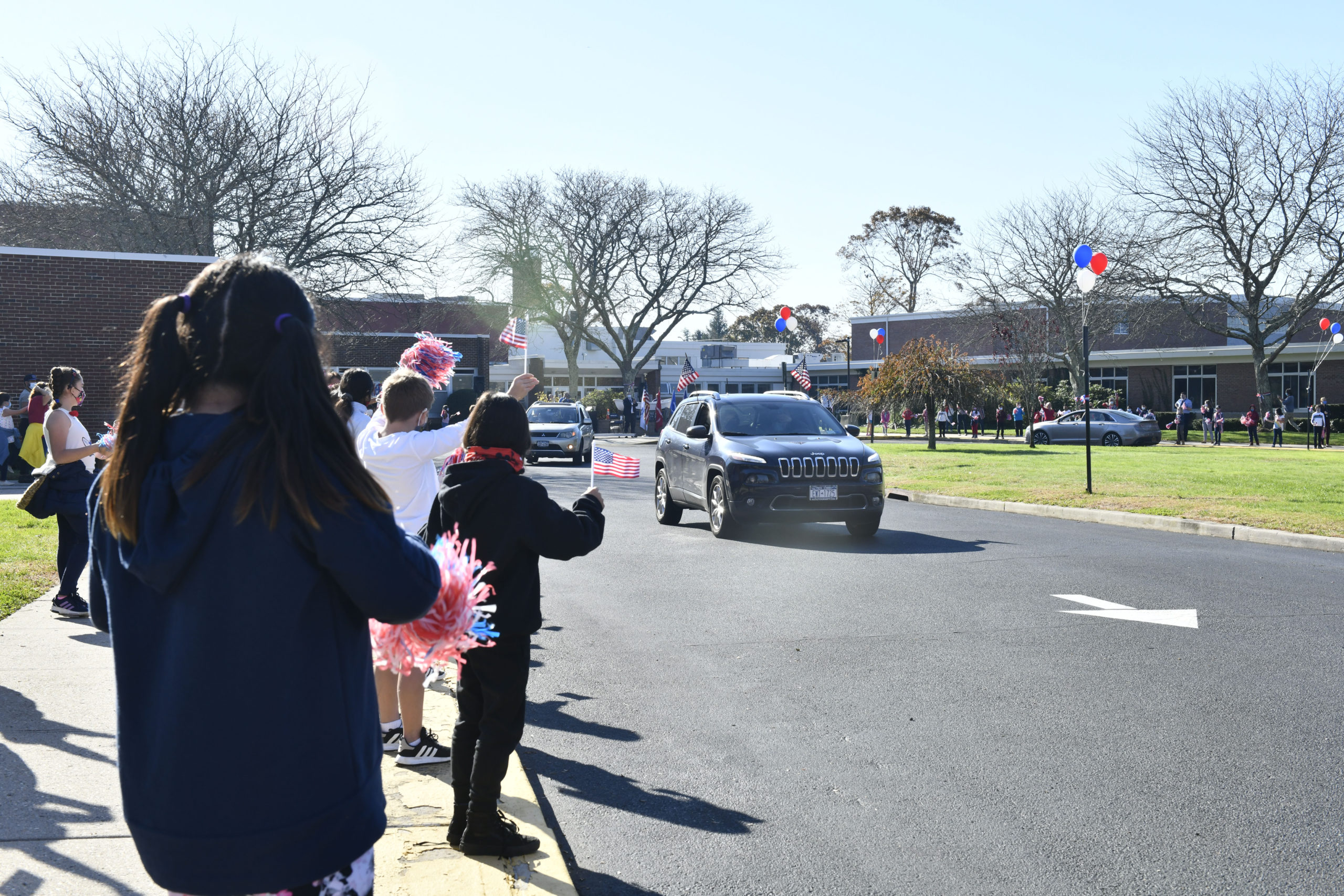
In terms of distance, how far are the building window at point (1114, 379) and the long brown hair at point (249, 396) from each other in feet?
206

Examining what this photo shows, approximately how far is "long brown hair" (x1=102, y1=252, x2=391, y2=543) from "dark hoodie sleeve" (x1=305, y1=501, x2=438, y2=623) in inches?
1.2

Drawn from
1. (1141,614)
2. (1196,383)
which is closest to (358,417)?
(1141,614)

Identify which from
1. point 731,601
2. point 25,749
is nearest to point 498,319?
point 731,601

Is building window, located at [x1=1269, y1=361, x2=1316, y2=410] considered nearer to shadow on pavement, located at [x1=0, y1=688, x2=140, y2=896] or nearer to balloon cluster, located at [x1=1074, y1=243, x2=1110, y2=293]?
balloon cluster, located at [x1=1074, y1=243, x2=1110, y2=293]


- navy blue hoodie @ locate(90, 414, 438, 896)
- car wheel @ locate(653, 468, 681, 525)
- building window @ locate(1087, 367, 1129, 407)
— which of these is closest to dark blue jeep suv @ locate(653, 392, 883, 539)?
car wheel @ locate(653, 468, 681, 525)

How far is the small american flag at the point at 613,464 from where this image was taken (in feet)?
16.6

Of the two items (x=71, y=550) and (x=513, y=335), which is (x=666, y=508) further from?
(x=71, y=550)

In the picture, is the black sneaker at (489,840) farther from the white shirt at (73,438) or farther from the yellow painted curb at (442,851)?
the white shirt at (73,438)

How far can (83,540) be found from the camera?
7.82 metres

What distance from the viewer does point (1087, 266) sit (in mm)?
17531

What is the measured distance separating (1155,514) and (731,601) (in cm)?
813

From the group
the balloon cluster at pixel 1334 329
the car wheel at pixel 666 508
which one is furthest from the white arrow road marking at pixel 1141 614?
the balloon cluster at pixel 1334 329

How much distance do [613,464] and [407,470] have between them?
0.97 m

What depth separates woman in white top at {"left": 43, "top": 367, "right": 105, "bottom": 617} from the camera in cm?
748
